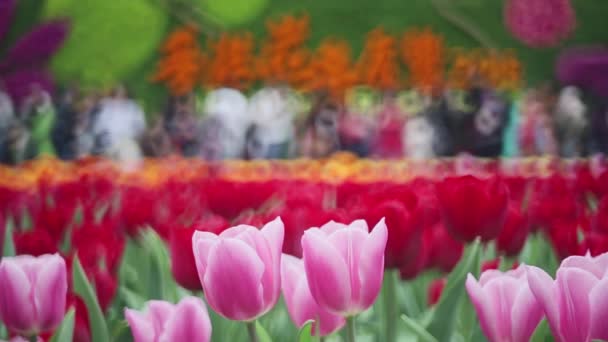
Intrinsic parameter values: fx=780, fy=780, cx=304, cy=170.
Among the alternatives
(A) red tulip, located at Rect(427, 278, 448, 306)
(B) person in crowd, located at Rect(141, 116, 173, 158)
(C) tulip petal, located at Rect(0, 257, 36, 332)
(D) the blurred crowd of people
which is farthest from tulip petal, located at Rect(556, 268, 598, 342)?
(B) person in crowd, located at Rect(141, 116, 173, 158)

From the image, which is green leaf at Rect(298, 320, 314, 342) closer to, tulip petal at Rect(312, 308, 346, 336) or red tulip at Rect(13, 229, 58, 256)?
tulip petal at Rect(312, 308, 346, 336)

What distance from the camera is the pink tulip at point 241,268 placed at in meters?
0.42

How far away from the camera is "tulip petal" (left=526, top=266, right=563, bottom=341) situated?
0.40 m

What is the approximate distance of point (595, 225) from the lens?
1.97 ft

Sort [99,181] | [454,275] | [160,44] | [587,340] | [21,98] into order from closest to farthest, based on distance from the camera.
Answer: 1. [587,340]
2. [454,275]
3. [99,181]
4. [21,98]
5. [160,44]

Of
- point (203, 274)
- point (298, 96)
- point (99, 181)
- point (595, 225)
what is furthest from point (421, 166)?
point (298, 96)

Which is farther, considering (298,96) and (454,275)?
(298,96)

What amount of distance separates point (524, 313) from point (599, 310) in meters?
0.05

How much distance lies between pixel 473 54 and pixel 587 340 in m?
6.33

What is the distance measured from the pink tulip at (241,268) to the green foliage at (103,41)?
19.8 ft

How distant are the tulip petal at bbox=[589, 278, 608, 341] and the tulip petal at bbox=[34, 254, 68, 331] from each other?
0.30 metres

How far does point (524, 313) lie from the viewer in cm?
43

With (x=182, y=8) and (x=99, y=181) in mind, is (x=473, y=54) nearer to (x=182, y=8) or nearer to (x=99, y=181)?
(x=182, y=8)

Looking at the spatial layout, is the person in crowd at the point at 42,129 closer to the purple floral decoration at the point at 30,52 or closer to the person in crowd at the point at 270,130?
the person in crowd at the point at 270,130
